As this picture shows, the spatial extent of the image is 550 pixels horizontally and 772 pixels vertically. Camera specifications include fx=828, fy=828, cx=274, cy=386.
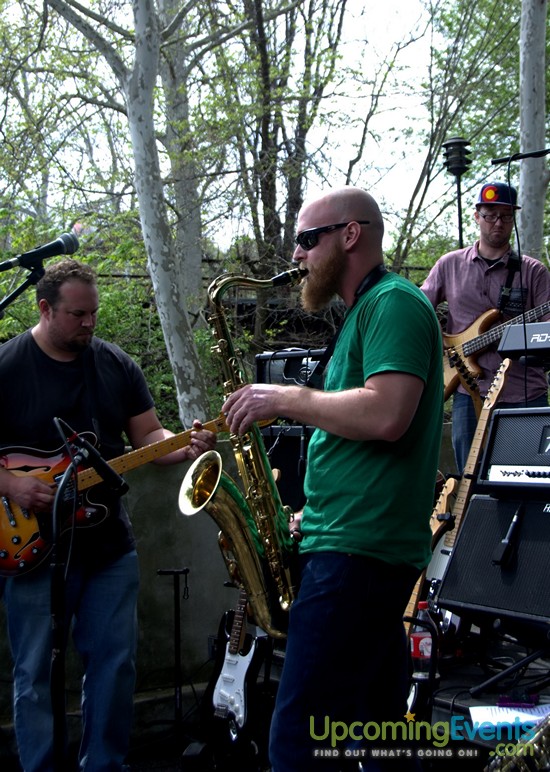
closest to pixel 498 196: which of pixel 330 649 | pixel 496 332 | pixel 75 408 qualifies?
pixel 496 332

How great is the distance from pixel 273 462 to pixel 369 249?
2379mm

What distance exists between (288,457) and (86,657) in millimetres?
1706

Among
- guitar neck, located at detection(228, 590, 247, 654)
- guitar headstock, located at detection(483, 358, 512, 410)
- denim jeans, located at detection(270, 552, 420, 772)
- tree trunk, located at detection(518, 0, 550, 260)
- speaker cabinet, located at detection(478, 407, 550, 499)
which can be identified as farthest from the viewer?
tree trunk, located at detection(518, 0, 550, 260)

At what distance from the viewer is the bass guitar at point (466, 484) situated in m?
4.56

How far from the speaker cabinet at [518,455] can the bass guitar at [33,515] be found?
1.74m

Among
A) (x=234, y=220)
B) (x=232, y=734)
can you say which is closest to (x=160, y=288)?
(x=234, y=220)

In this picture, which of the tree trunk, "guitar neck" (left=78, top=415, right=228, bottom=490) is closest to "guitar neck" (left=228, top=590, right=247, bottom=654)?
"guitar neck" (left=78, top=415, right=228, bottom=490)

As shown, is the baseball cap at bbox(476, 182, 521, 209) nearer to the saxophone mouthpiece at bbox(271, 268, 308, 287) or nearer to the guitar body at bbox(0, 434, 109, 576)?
the saxophone mouthpiece at bbox(271, 268, 308, 287)

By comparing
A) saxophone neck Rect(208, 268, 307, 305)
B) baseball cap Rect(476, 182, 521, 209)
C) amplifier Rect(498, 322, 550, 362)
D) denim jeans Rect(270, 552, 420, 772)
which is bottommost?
denim jeans Rect(270, 552, 420, 772)

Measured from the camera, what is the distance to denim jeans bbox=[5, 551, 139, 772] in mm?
3469

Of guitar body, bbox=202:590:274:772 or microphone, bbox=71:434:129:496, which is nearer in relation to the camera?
microphone, bbox=71:434:129:496

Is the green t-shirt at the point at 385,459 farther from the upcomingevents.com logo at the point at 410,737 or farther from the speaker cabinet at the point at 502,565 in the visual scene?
the speaker cabinet at the point at 502,565

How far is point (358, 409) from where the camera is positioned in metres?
2.39

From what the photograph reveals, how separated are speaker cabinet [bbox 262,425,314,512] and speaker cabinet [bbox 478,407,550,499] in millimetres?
1182
